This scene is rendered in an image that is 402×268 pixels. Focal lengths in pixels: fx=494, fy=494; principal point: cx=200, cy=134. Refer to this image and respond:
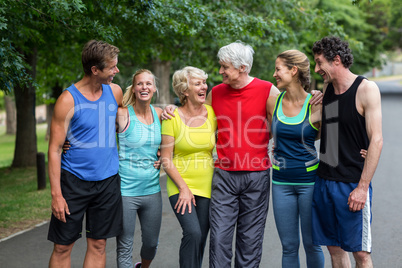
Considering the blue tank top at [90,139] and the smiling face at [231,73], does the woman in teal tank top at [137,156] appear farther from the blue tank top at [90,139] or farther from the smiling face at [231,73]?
the smiling face at [231,73]

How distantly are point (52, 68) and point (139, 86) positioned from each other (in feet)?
35.0

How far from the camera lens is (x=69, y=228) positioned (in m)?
3.65

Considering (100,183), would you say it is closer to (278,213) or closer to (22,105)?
(278,213)

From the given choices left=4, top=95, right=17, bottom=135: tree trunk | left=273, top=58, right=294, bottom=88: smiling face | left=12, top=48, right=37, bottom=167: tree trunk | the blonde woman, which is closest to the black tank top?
left=273, top=58, right=294, bottom=88: smiling face

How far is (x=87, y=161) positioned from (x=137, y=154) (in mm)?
431

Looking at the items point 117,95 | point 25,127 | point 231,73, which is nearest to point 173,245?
point 117,95

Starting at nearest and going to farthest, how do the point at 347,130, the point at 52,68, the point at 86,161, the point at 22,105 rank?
1. the point at 347,130
2. the point at 86,161
3. the point at 22,105
4. the point at 52,68

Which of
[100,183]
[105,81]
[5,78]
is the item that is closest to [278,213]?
[100,183]

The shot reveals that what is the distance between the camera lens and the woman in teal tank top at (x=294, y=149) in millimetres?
3715

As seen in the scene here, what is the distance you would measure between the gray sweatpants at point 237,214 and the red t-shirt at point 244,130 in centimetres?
8

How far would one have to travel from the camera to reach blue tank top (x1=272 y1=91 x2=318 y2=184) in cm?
370

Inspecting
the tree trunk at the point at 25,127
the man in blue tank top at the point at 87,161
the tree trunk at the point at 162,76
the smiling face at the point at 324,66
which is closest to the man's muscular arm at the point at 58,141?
the man in blue tank top at the point at 87,161

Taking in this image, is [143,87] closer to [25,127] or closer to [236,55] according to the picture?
[236,55]

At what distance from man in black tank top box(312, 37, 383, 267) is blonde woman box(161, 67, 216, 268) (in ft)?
2.91
